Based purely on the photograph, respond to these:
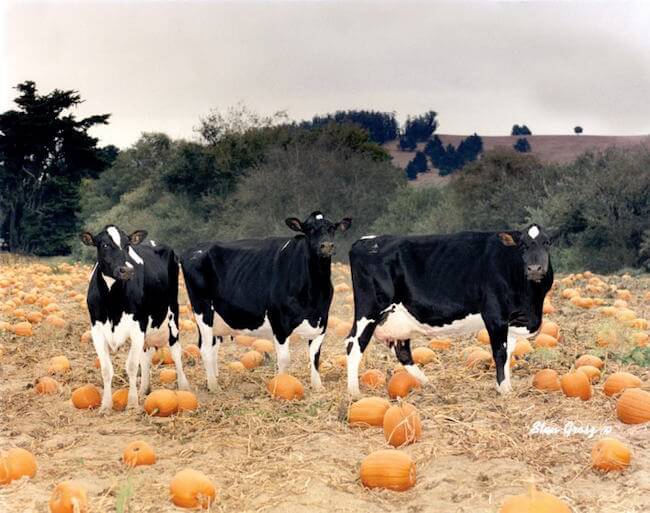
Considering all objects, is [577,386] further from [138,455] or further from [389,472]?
[138,455]

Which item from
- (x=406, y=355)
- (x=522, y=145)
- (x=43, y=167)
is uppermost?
(x=522, y=145)

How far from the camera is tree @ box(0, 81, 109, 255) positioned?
2708 cm

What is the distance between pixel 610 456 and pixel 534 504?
1.37 metres

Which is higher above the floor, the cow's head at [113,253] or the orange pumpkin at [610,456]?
the cow's head at [113,253]

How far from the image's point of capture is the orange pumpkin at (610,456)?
5578 millimetres

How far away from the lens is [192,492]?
5.33m

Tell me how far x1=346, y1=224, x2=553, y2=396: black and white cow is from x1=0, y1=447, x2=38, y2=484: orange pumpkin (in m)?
3.47

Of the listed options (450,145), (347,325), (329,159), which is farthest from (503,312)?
(450,145)

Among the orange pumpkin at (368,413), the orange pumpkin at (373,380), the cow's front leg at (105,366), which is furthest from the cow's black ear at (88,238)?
the orange pumpkin at (368,413)

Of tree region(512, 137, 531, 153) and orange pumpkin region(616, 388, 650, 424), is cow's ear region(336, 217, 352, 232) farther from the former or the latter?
tree region(512, 137, 531, 153)

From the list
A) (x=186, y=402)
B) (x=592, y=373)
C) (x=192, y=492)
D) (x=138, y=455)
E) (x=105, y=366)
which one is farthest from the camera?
(x=105, y=366)

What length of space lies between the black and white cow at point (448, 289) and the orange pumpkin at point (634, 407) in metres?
1.41

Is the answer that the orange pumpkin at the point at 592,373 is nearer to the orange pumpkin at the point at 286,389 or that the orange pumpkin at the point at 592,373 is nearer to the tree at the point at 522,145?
the orange pumpkin at the point at 286,389
